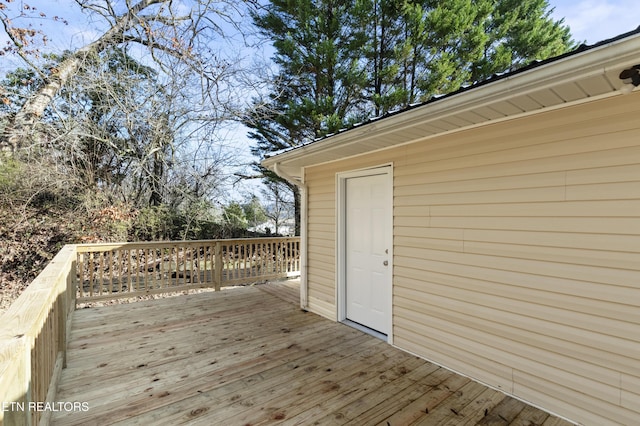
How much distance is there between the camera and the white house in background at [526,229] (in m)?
1.87

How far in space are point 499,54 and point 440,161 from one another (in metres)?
7.99

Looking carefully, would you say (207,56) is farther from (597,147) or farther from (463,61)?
(597,147)

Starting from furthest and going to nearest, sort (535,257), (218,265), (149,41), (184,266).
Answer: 1. (149,41)
2. (218,265)
3. (184,266)
4. (535,257)

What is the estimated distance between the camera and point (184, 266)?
5242 mm

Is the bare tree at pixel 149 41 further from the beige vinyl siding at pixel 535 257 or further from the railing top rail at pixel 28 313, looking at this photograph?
the railing top rail at pixel 28 313

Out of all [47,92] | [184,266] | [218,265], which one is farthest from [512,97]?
[47,92]

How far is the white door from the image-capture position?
3.52 m

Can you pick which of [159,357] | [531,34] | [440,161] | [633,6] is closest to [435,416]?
[440,161]

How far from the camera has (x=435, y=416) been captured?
210 cm

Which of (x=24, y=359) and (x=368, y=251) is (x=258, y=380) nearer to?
(x=24, y=359)

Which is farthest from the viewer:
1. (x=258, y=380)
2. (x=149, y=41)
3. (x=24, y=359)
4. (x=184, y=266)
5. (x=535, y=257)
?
(x=149, y=41)

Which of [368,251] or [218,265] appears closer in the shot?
[368,251]

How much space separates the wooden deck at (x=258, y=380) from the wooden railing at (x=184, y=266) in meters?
1.13

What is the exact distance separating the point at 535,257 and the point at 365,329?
213cm
